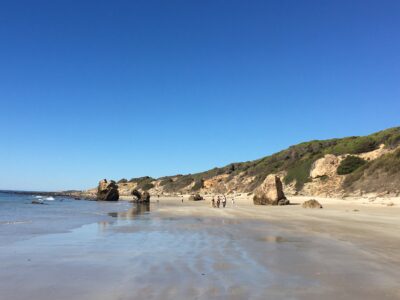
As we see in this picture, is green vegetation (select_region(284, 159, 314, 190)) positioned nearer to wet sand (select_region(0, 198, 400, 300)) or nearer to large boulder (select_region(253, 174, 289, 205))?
large boulder (select_region(253, 174, 289, 205))

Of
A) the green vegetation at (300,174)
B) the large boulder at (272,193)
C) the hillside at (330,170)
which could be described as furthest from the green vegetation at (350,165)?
the large boulder at (272,193)

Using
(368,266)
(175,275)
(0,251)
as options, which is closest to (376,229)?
(368,266)

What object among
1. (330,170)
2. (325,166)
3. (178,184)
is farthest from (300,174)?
(178,184)

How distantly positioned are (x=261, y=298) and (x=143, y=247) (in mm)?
6625

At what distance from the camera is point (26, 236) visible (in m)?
15.7

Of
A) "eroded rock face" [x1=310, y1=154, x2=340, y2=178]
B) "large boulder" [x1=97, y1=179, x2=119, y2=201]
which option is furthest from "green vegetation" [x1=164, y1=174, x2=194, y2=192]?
"eroded rock face" [x1=310, y1=154, x2=340, y2=178]

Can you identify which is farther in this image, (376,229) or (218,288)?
(376,229)

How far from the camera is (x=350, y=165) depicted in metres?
55.1

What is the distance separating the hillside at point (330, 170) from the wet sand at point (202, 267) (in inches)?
1197

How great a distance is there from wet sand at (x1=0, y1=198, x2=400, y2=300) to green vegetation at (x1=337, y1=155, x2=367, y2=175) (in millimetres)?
41528

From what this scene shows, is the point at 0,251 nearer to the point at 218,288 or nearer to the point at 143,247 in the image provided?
the point at 143,247

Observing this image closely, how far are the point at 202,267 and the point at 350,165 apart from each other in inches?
1995

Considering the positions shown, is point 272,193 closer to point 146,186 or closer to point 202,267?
point 202,267

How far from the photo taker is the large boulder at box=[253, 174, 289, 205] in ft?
132
